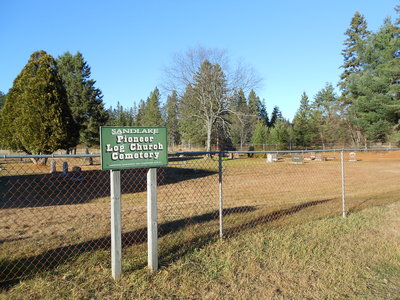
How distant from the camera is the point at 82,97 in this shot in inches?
1121

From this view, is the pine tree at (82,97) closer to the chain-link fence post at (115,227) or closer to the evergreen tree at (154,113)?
the chain-link fence post at (115,227)

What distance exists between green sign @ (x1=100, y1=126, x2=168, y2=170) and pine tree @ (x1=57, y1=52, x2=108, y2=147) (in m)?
27.7

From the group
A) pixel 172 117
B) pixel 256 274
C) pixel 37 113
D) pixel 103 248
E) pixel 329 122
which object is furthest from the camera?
pixel 172 117

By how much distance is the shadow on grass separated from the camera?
3224mm

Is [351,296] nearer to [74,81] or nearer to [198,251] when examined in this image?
[198,251]

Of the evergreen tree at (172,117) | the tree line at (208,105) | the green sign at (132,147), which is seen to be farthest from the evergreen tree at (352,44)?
the green sign at (132,147)

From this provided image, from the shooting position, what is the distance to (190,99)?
34625 mm

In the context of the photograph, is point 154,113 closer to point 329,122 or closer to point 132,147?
point 329,122

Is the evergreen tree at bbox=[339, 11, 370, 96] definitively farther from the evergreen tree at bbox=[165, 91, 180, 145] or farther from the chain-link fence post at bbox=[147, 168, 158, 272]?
the chain-link fence post at bbox=[147, 168, 158, 272]

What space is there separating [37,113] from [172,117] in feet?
160

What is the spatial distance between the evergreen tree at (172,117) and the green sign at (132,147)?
31183 mm

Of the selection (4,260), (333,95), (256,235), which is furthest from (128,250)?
(333,95)

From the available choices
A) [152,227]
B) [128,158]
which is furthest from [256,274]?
[128,158]

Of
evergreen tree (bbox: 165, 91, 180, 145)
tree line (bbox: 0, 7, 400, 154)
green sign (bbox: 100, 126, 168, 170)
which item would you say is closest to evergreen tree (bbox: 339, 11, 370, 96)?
tree line (bbox: 0, 7, 400, 154)
